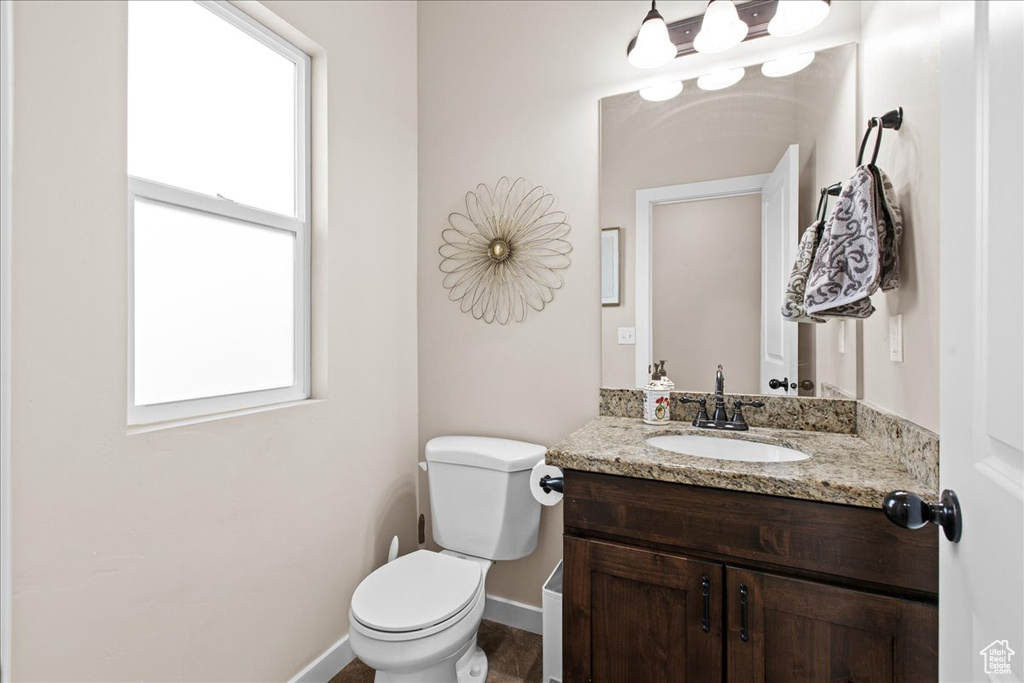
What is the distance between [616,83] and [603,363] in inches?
40.7

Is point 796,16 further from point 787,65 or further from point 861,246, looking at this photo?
point 861,246

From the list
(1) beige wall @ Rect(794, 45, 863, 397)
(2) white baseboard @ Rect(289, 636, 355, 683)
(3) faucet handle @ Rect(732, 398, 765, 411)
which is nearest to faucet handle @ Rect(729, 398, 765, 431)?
(3) faucet handle @ Rect(732, 398, 765, 411)

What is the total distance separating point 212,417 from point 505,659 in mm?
1305

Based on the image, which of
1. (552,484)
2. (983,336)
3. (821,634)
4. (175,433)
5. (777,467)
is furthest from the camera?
(552,484)

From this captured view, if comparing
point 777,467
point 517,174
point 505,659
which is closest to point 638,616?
point 777,467

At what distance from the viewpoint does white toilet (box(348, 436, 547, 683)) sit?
4.24 feet

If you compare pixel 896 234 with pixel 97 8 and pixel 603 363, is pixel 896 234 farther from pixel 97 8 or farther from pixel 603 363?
pixel 97 8

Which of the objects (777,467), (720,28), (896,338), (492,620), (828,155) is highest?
(720,28)

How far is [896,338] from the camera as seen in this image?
1.16 m

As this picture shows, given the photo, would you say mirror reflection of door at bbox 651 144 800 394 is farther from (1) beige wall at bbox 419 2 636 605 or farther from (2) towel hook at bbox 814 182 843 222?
(1) beige wall at bbox 419 2 636 605

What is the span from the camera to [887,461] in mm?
1145

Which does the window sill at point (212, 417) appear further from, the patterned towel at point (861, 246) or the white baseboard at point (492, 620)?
→ the patterned towel at point (861, 246)

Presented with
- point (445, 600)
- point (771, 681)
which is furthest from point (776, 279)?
point (445, 600)

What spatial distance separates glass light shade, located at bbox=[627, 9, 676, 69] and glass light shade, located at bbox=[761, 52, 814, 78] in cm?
30
